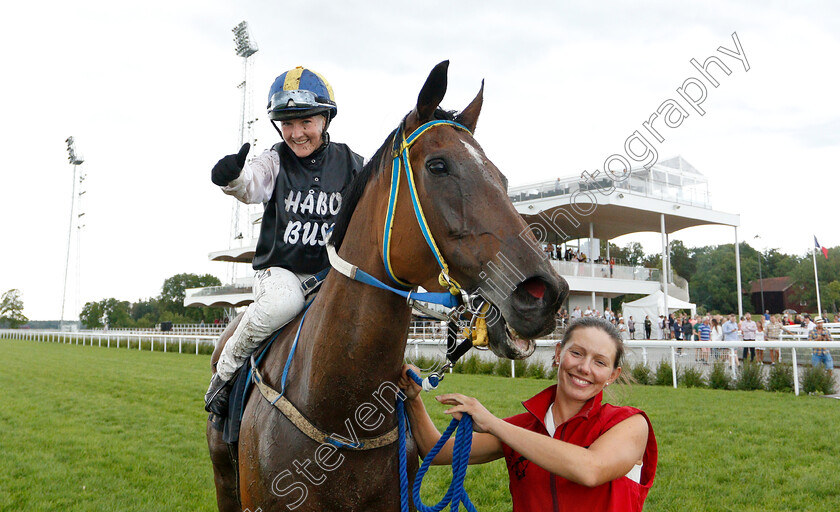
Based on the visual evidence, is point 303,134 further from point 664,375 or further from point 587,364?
point 664,375

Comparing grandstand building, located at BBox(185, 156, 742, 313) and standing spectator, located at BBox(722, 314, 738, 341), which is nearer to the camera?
standing spectator, located at BBox(722, 314, 738, 341)

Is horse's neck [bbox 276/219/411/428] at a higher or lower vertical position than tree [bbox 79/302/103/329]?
lower

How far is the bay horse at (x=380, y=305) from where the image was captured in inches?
63.3

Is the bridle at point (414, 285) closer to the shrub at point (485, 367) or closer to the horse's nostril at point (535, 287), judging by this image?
the horse's nostril at point (535, 287)

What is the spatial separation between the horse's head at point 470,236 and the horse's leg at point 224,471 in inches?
68.5

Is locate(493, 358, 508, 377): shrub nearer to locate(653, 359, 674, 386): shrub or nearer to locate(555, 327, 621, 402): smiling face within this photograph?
locate(653, 359, 674, 386): shrub

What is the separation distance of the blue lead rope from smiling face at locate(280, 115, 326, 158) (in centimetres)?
125

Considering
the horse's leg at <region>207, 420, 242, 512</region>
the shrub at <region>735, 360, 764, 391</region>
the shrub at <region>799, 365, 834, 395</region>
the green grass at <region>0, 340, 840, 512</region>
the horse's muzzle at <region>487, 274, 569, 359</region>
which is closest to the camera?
the horse's muzzle at <region>487, 274, 569, 359</region>

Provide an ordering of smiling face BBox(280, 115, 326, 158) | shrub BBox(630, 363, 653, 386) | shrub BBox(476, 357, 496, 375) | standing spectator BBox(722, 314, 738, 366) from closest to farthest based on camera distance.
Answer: smiling face BBox(280, 115, 326, 158), shrub BBox(630, 363, 653, 386), shrub BBox(476, 357, 496, 375), standing spectator BBox(722, 314, 738, 366)

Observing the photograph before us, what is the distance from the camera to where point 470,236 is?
165cm

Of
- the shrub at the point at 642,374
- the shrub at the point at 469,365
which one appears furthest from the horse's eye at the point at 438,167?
the shrub at the point at 469,365

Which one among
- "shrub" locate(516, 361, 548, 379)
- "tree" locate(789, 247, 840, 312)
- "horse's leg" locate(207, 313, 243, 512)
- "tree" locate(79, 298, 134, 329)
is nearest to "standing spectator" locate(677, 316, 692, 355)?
"shrub" locate(516, 361, 548, 379)

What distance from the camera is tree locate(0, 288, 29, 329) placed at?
81438 mm

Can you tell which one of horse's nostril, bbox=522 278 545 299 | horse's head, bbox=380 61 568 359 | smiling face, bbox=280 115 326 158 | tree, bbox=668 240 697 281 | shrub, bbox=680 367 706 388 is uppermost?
tree, bbox=668 240 697 281
